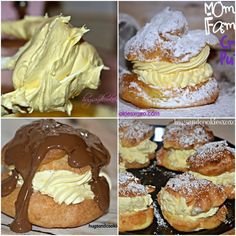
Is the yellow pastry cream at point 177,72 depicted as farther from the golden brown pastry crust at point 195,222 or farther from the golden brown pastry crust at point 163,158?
the golden brown pastry crust at point 195,222

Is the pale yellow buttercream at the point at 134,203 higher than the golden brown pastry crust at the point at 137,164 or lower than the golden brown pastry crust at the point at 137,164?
lower

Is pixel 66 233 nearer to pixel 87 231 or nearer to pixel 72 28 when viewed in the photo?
pixel 87 231

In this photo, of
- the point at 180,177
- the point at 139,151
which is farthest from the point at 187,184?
the point at 139,151

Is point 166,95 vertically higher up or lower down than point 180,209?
higher up

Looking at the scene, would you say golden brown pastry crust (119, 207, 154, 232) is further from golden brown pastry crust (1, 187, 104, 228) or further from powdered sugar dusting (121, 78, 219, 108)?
powdered sugar dusting (121, 78, 219, 108)

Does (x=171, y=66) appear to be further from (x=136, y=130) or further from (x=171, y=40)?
(x=136, y=130)

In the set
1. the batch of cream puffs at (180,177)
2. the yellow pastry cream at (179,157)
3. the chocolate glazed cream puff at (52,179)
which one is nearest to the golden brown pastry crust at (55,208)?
the chocolate glazed cream puff at (52,179)

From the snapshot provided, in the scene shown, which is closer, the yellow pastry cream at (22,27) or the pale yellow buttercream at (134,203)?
the pale yellow buttercream at (134,203)
